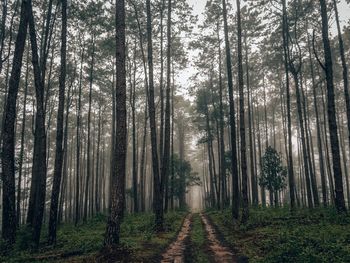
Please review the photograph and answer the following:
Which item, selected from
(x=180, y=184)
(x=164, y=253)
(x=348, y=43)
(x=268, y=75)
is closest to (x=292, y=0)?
(x=348, y=43)

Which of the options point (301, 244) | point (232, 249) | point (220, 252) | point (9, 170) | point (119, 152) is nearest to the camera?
point (301, 244)

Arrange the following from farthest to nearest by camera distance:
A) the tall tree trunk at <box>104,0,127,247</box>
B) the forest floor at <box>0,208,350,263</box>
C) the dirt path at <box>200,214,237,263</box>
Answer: the tall tree trunk at <box>104,0,127,247</box> < the dirt path at <box>200,214,237,263</box> < the forest floor at <box>0,208,350,263</box>

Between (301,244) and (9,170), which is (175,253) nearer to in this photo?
(301,244)

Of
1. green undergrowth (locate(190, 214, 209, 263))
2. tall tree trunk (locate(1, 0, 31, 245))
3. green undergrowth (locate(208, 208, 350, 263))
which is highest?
tall tree trunk (locate(1, 0, 31, 245))

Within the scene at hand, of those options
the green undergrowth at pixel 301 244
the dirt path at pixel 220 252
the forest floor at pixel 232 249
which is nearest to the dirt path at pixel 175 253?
the forest floor at pixel 232 249

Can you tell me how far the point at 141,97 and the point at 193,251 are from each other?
24797 millimetres

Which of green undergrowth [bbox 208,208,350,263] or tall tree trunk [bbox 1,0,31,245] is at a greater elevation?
tall tree trunk [bbox 1,0,31,245]

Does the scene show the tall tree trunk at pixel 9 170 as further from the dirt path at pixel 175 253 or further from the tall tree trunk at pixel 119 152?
the dirt path at pixel 175 253

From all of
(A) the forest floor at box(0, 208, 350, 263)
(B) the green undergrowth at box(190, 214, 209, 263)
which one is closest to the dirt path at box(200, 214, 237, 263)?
(A) the forest floor at box(0, 208, 350, 263)

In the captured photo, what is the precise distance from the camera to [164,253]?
28.7 feet

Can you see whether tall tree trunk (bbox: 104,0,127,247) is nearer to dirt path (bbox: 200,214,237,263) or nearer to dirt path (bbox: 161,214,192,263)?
dirt path (bbox: 161,214,192,263)

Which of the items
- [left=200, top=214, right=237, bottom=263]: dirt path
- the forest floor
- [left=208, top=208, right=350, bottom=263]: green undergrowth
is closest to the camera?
[left=208, top=208, right=350, bottom=263]: green undergrowth

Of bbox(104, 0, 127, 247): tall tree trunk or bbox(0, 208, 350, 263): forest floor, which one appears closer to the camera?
bbox(0, 208, 350, 263): forest floor

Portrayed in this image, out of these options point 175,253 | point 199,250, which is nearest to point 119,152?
point 175,253
